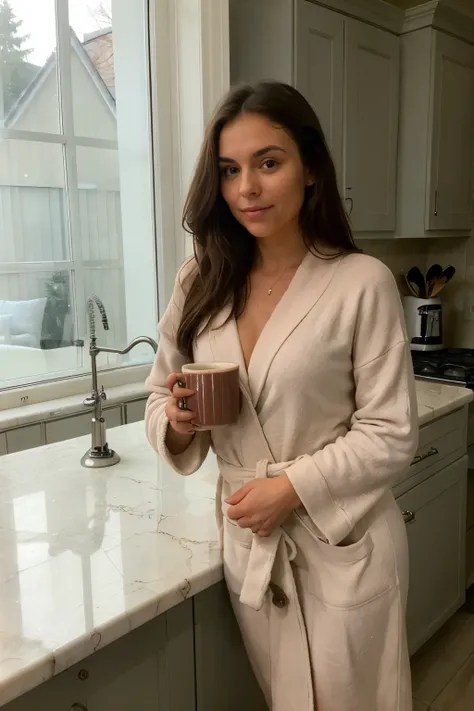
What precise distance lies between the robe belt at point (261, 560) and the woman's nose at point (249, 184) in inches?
17.1

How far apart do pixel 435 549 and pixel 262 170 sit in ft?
5.05

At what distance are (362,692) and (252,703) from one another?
11.5 inches

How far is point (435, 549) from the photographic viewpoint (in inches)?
81.3

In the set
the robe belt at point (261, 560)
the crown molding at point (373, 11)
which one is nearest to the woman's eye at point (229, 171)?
the robe belt at point (261, 560)

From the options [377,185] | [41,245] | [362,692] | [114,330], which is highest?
[377,185]

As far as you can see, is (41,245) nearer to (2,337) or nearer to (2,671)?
(2,337)

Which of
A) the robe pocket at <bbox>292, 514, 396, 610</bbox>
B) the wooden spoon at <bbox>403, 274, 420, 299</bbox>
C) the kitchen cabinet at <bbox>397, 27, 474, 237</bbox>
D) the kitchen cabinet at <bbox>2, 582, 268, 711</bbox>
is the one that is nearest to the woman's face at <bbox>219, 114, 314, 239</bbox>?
the robe pocket at <bbox>292, 514, 396, 610</bbox>

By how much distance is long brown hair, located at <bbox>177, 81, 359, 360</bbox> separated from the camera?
3.35 ft

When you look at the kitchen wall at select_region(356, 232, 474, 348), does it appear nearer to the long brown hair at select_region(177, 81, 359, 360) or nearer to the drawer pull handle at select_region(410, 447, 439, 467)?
the drawer pull handle at select_region(410, 447, 439, 467)

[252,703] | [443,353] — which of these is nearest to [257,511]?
[252,703]

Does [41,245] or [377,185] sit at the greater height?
[377,185]

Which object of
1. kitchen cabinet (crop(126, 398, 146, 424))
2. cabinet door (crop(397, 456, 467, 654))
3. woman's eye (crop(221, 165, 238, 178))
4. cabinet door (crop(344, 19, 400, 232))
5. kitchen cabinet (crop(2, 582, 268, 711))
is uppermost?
cabinet door (crop(344, 19, 400, 232))

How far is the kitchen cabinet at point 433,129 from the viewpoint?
2.63 meters

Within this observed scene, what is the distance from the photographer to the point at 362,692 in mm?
1041
